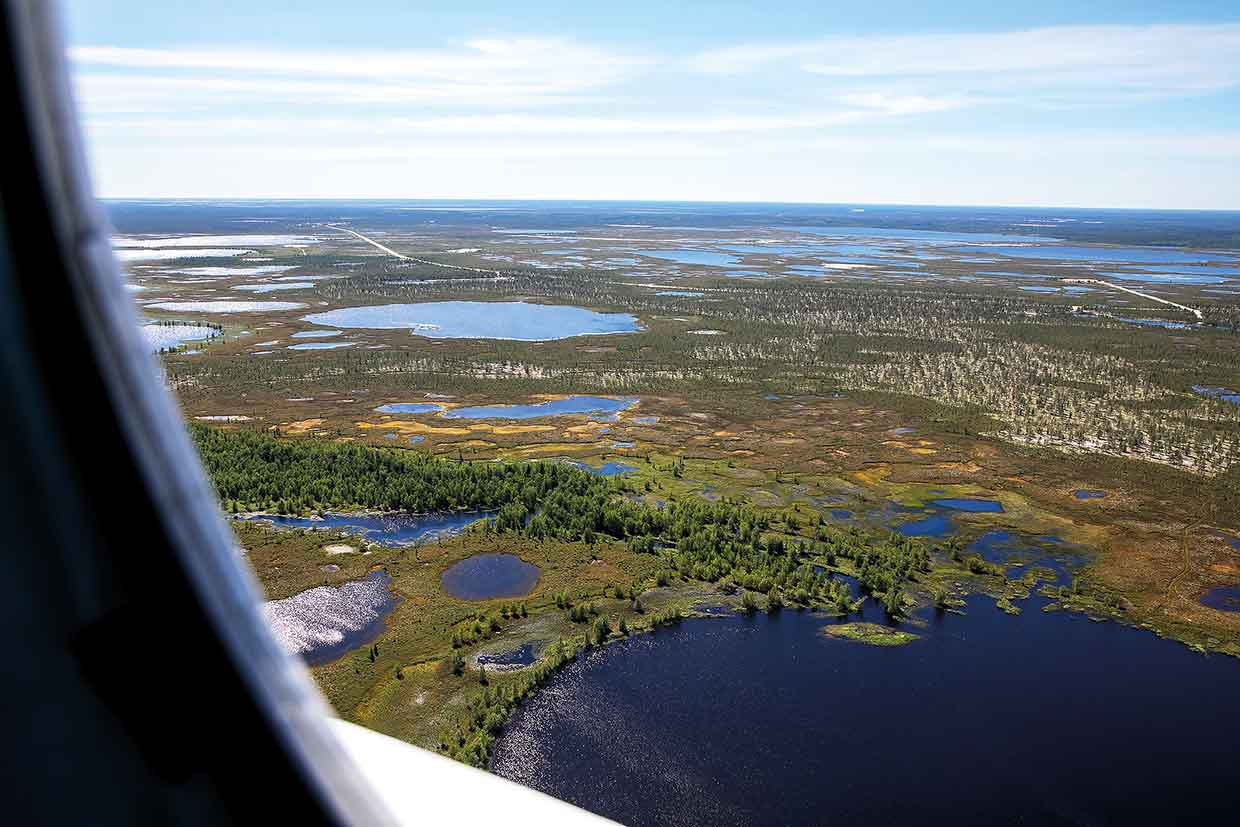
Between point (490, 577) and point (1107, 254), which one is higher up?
point (1107, 254)

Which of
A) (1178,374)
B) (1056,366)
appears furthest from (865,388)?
(1178,374)

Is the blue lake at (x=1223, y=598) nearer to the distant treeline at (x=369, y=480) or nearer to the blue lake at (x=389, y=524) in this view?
the distant treeline at (x=369, y=480)

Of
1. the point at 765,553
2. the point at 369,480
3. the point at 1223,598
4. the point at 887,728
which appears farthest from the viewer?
the point at 369,480

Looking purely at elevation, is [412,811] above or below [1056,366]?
above

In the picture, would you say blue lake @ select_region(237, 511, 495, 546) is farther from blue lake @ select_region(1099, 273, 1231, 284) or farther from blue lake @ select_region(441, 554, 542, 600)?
blue lake @ select_region(1099, 273, 1231, 284)

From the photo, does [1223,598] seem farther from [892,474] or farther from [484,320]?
[484,320]

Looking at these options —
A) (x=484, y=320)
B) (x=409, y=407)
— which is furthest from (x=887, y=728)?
(x=484, y=320)

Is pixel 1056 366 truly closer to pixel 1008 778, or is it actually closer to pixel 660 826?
pixel 1008 778

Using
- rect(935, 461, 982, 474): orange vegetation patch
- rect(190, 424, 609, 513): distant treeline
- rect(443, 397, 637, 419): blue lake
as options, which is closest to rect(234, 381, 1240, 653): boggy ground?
rect(935, 461, 982, 474): orange vegetation patch

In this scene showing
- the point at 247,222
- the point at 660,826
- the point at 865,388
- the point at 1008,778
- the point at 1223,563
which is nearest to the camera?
the point at 660,826
